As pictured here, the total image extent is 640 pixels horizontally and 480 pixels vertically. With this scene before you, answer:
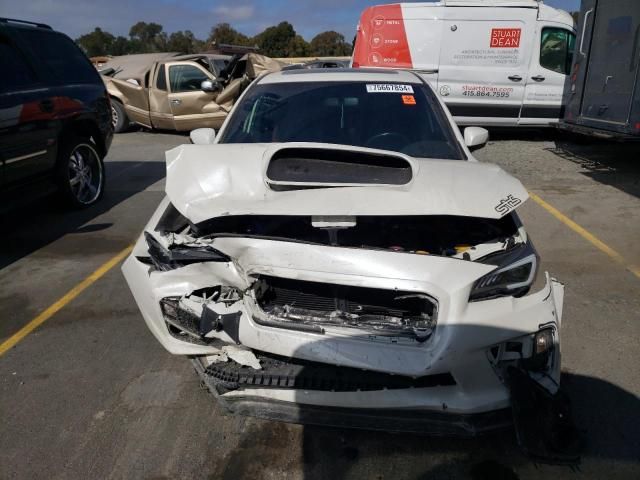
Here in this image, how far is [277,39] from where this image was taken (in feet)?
221

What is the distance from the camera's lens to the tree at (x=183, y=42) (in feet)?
235

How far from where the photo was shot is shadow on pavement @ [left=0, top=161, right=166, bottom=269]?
4984mm

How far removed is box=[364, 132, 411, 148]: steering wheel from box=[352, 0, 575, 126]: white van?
694cm

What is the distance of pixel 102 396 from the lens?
8.99ft

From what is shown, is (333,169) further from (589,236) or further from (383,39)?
(383,39)

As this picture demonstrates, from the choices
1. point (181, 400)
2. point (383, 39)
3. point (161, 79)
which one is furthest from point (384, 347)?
point (161, 79)

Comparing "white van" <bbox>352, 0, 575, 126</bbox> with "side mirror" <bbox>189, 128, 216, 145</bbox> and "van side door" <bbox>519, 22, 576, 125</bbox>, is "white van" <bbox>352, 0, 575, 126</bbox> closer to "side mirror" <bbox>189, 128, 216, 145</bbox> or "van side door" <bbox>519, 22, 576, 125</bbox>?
"van side door" <bbox>519, 22, 576, 125</bbox>

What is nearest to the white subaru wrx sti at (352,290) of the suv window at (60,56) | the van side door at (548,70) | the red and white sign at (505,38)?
the suv window at (60,56)

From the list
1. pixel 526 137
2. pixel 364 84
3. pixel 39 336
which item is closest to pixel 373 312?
pixel 364 84

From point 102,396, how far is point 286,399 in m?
1.23

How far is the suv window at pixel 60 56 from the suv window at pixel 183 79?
194 inches

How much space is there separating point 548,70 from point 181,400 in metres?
9.58

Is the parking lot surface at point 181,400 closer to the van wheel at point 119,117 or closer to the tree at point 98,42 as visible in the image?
the van wheel at point 119,117

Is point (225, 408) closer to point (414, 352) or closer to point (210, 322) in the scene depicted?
point (210, 322)
